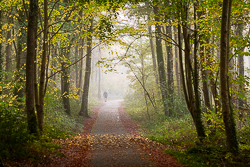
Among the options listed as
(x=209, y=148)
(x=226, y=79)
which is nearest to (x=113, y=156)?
(x=209, y=148)

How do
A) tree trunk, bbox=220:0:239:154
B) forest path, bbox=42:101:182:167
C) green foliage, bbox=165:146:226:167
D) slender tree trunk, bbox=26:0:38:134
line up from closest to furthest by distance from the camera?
tree trunk, bbox=220:0:239:154 → green foliage, bbox=165:146:226:167 → forest path, bbox=42:101:182:167 → slender tree trunk, bbox=26:0:38:134

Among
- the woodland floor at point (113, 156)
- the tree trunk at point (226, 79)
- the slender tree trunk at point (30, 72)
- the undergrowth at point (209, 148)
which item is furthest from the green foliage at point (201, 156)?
the slender tree trunk at point (30, 72)

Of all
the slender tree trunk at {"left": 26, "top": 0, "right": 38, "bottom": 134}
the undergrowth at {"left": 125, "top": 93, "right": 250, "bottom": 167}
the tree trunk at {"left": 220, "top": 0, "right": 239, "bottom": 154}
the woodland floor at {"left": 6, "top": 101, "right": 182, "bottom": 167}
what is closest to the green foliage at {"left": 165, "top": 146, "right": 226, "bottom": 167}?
the undergrowth at {"left": 125, "top": 93, "right": 250, "bottom": 167}

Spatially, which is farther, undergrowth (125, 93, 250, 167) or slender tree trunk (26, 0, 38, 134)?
slender tree trunk (26, 0, 38, 134)

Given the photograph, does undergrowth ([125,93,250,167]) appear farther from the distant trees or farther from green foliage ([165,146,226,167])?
the distant trees

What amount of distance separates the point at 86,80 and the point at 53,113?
527cm

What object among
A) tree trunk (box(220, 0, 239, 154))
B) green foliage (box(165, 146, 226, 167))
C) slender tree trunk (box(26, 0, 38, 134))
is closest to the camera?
tree trunk (box(220, 0, 239, 154))

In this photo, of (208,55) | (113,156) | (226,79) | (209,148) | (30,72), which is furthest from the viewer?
(208,55)

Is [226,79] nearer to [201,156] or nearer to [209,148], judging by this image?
[209,148]

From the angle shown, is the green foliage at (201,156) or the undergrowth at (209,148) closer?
the undergrowth at (209,148)

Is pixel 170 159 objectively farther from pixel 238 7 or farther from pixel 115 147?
pixel 238 7

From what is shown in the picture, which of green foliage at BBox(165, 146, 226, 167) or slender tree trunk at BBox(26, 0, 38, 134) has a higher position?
slender tree trunk at BBox(26, 0, 38, 134)

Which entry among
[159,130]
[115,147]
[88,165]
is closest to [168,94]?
[159,130]

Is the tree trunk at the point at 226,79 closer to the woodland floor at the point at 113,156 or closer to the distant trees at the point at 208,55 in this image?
the distant trees at the point at 208,55
